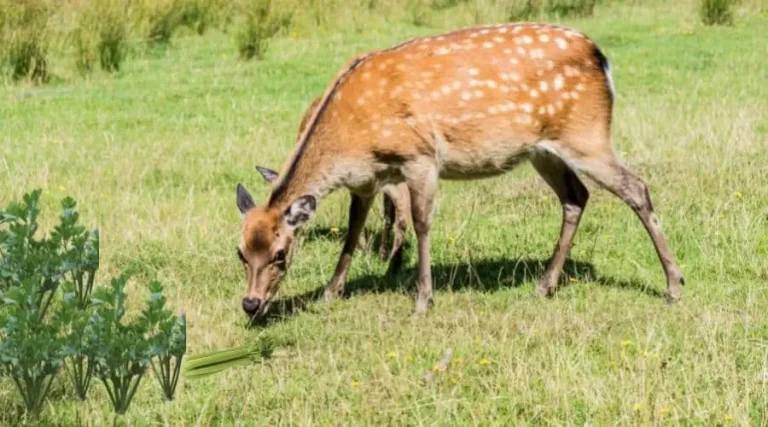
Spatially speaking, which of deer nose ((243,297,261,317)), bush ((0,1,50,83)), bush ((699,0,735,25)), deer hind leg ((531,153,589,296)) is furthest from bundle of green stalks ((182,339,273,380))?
bush ((699,0,735,25))

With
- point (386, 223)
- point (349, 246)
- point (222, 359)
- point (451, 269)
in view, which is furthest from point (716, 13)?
point (222, 359)

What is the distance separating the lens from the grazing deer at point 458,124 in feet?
22.0

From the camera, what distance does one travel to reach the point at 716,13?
18094 millimetres

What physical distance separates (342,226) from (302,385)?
3.20 meters

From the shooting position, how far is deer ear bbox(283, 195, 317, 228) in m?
6.44

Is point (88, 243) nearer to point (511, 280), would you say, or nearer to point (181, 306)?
point (181, 306)

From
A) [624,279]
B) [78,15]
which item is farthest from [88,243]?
[78,15]

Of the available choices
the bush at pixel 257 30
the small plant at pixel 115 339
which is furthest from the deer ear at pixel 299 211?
the bush at pixel 257 30

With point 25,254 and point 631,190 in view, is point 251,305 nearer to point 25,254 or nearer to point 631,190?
point 25,254

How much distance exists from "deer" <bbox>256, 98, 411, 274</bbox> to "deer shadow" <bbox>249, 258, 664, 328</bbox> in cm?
11

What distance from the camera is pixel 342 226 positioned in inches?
333

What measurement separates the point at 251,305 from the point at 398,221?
1.64 meters

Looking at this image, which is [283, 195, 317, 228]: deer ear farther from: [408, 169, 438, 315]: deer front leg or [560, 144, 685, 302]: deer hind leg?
[560, 144, 685, 302]: deer hind leg

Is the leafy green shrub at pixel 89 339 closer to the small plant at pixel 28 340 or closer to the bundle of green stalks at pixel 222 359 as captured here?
the small plant at pixel 28 340
